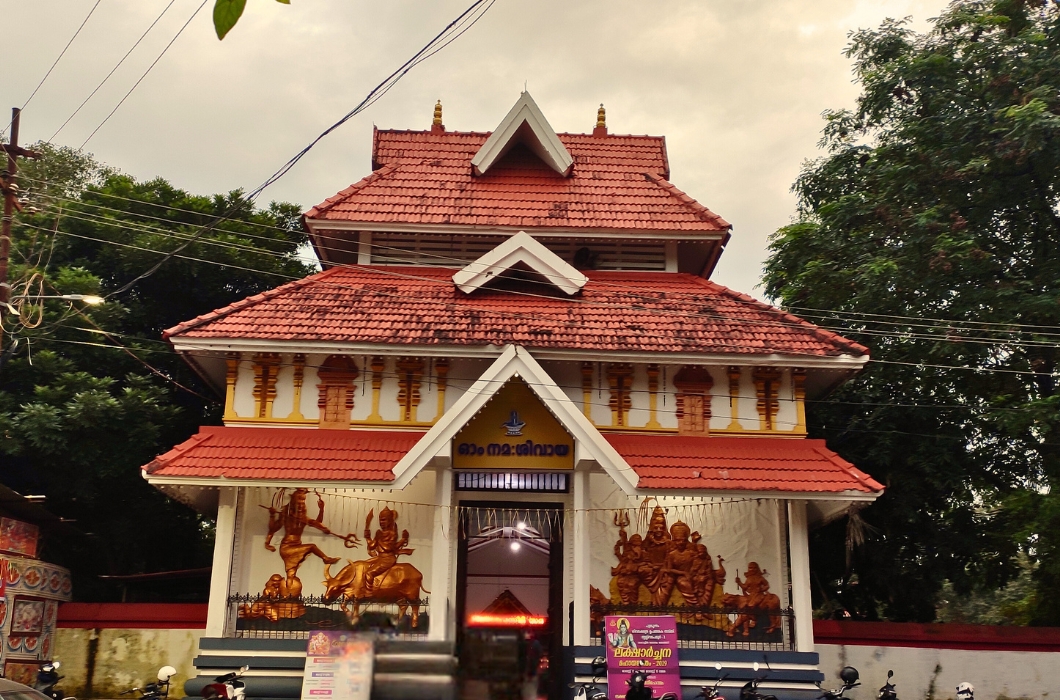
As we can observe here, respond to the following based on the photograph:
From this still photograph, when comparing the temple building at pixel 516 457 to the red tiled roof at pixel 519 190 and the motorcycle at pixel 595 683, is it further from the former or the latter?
the red tiled roof at pixel 519 190

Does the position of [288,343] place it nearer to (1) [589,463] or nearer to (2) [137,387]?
(1) [589,463]

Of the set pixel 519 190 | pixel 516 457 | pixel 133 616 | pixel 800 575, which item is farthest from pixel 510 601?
pixel 519 190

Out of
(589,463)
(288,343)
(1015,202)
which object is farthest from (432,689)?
(1015,202)

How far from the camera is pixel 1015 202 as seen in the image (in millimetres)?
19125

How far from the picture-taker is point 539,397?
13.6m

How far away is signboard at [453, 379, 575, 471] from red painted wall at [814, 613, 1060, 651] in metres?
5.40

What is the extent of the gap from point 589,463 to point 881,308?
8.46 metres

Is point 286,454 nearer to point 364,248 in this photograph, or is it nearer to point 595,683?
point 364,248

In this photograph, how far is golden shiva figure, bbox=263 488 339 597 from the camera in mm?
14227

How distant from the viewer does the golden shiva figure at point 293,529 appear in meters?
14.2

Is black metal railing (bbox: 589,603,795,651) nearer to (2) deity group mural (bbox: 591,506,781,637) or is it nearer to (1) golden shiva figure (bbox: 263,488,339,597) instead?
(2) deity group mural (bbox: 591,506,781,637)

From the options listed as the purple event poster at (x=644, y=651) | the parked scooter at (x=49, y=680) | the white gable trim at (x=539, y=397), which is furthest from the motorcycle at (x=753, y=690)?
the parked scooter at (x=49, y=680)

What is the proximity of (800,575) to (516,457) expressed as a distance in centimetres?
466

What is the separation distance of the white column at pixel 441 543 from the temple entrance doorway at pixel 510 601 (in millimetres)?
566
